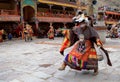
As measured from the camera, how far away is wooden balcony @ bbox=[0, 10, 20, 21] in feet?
71.8

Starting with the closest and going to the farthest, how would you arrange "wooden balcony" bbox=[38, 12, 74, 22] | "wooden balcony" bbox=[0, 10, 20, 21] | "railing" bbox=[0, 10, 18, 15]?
"wooden balcony" bbox=[0, 10, 20, 21] → "railing" bbox=[0, 10, 18, 15] → "wooden balcony" bbox=[38, 12, 74, 22]

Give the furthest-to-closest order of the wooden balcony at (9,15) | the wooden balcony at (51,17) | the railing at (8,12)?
the wooden balcony at (51,17)
the railing at (8,12)
the wooden balcony at (9,15)

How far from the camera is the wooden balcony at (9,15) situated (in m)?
21.9

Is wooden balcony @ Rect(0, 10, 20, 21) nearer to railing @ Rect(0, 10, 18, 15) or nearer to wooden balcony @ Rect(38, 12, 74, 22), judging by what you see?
railing @ Rect(0, 10, 18, 15)

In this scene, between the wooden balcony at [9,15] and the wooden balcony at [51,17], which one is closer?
the wooden balcony at [9,15]

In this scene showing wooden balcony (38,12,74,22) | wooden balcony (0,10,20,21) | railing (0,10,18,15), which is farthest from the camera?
wooden balcony (38,12,74,22)

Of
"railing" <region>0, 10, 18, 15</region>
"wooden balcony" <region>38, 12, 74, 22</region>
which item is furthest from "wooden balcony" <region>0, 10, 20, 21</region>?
"wooden balcony" <region>38, 12, 74, 22</region>

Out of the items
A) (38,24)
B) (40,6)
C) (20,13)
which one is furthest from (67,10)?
(20,13)

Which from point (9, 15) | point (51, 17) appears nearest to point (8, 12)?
point (9, 15)

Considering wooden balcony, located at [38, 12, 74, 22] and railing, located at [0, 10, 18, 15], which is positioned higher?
railing, located at [0, 10, 18, 15]

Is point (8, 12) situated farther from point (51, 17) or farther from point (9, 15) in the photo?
point (51, 17)

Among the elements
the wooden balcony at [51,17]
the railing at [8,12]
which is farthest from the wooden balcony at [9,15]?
the wooden balcony at [51,17]

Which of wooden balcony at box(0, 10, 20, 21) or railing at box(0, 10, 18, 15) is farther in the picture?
railing at box(0, 10, 18, 15)

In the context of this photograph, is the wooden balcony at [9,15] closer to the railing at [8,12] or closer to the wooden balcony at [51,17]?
the railing at [8,12]
